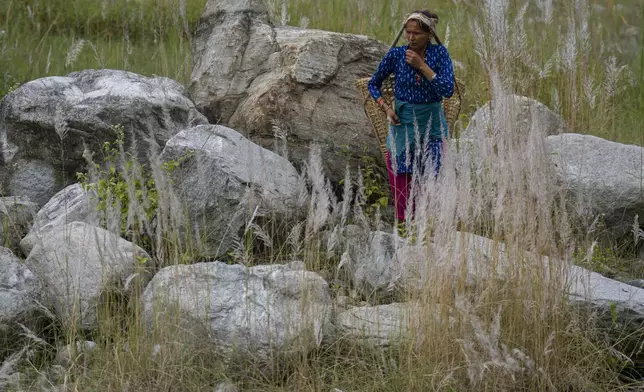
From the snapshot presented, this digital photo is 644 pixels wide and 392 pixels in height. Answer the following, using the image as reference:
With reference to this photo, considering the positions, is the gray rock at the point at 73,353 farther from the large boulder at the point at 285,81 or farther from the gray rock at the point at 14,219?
the large boulder at the point at 285,81

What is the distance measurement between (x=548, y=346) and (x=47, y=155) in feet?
11.1

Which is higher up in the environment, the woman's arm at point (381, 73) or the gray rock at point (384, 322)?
the woman's arm at point (381, 73)

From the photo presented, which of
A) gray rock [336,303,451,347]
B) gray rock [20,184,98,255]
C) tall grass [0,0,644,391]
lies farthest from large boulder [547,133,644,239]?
gray rock [20,184,98,255]

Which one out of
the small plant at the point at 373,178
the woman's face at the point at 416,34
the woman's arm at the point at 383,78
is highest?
the woman's face at the point at 416,34

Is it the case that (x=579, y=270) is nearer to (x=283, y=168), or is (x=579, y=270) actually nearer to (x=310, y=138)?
(x=283, y=168)

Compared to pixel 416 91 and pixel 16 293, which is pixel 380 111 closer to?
pixel 416 91

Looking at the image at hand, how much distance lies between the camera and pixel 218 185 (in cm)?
471

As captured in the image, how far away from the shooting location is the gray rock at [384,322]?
363 cm

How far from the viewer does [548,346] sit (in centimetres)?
354

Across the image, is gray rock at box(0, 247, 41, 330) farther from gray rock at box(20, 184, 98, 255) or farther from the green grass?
the green grass

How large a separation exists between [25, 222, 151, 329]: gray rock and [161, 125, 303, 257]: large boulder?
1.64ft

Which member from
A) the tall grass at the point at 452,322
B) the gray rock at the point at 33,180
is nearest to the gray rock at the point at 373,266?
the tall grass at the point at 452,322

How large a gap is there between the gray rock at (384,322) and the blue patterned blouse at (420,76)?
162 cm

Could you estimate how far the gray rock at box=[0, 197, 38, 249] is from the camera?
188 inches
